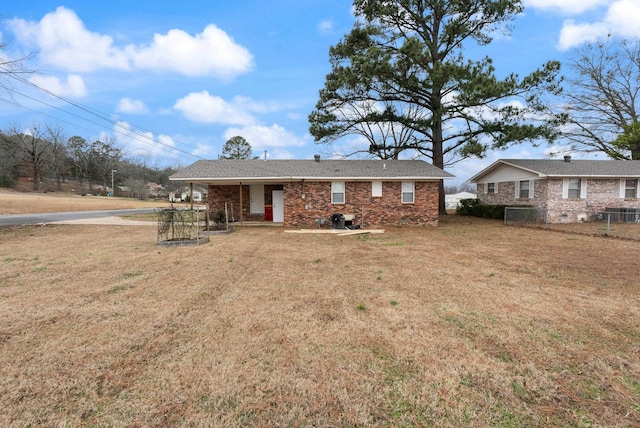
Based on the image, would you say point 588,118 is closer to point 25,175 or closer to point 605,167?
point 605,167

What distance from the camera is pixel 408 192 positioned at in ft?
51.1

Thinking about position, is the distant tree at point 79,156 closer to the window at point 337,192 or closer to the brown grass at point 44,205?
the brown grass at point 44,205

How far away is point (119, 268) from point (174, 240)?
11.2 ft

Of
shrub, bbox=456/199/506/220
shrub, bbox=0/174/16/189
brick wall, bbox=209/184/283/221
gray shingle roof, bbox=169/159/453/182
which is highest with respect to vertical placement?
shrub, bbox=0/174/16/189

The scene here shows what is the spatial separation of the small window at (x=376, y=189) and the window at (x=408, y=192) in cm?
120

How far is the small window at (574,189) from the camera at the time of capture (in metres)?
17.2

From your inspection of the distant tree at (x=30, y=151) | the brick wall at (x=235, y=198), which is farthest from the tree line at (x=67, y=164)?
the brick wall at (x=235, y=198)

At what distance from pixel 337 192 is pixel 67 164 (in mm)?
71468

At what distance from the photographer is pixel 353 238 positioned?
11.8 m

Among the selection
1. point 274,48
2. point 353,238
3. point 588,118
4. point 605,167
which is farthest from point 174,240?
point 588,118

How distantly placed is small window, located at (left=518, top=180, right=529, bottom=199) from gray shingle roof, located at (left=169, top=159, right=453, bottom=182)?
638 centimetres

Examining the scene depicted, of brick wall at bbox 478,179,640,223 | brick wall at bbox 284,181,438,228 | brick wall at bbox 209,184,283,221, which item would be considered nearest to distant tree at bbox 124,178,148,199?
brick wall at bbox 209,184,283,221

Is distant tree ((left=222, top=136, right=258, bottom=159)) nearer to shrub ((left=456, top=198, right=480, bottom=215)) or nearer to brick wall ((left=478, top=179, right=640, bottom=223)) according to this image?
shrub ((left=456, top=198, right=480, bottom=215))

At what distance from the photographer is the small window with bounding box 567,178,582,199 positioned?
1719cm
